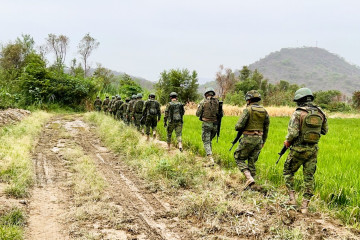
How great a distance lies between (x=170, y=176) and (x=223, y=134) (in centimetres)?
455

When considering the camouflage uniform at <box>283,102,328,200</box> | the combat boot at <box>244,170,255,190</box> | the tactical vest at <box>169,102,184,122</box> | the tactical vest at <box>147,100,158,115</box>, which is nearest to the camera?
the camouflage uniform at <box>283,102,328,200</box>

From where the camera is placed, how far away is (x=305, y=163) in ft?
13.9

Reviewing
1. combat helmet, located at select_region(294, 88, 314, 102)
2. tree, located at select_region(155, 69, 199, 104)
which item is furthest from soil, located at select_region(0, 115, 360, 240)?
tree, located at select_region(155, 69, 199, 104)

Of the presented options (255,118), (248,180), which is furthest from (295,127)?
(248,180)

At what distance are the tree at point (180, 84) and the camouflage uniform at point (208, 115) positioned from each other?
21232mm

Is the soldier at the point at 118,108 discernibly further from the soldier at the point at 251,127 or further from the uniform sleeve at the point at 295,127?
the uniform sleeve at the point at 295,127

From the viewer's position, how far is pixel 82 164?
6.56m

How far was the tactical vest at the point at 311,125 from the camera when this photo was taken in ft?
13.3

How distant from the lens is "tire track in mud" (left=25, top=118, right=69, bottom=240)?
3.67m

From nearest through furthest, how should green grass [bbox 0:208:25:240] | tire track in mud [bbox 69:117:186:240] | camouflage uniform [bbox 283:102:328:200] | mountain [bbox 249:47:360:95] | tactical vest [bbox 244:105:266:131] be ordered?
green grass [bbox 0:208:25:240]
tire track in mud [bbox 69:117:186:240]
camouflage uniform [bbox 283:102:328:200]
tactical vest [bbox 244:105:266:131]
mountain [bbox 249:47:360:95]

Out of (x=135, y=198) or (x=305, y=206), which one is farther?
(x=135, y=198)

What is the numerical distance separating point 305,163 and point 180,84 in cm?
2531

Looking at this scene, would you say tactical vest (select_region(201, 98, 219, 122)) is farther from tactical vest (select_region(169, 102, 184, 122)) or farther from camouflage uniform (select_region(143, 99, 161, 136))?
camouflage uniform (select_region(143, 99, 161, 136))

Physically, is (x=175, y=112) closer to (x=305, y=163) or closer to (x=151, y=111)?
(x=151, y=111)
